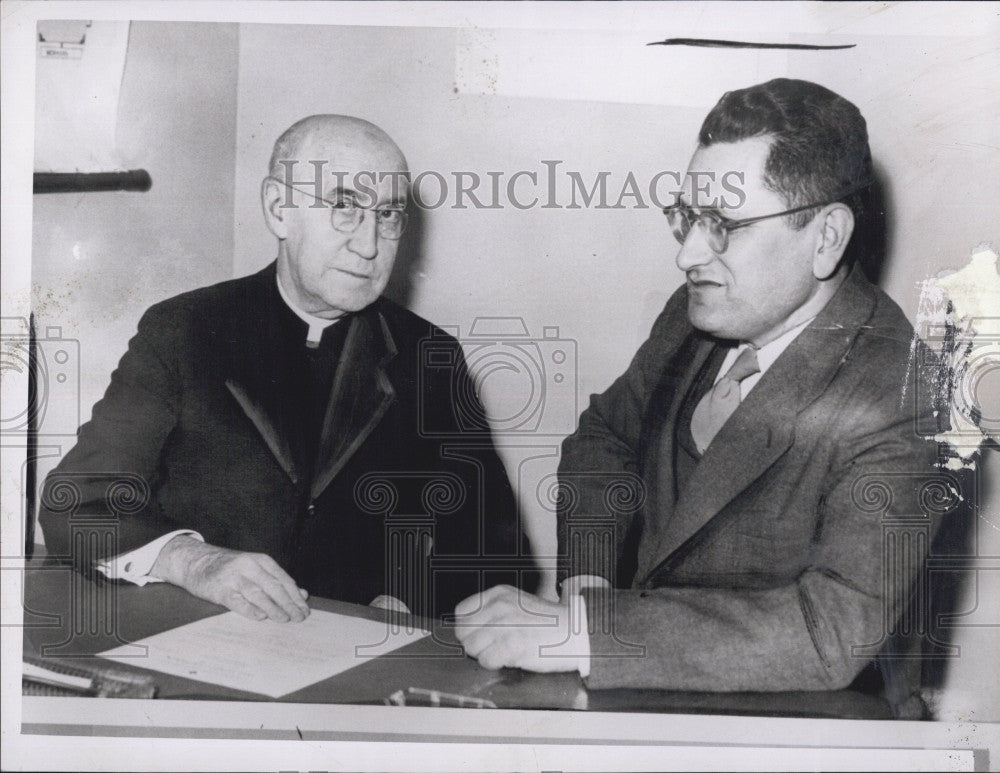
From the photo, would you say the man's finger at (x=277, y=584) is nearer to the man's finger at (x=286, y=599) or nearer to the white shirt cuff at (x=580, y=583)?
the man's finger at (x=286, y=599)

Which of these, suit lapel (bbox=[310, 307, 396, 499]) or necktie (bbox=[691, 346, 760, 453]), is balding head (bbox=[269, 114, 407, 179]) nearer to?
suit lapel (bbox=[310, 307, 396, 499])

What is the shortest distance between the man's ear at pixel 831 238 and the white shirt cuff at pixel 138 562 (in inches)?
64.2

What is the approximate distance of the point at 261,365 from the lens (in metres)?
2.40

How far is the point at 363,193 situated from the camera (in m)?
2.39

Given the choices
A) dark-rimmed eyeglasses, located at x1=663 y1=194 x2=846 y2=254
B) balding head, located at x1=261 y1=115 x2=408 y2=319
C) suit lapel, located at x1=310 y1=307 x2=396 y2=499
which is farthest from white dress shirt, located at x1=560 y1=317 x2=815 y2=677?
balding head, located at x1=261 y1=115 x2=408 y2=319

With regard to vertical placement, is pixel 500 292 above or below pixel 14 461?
above

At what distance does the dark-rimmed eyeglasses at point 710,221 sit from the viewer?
7.42 ft

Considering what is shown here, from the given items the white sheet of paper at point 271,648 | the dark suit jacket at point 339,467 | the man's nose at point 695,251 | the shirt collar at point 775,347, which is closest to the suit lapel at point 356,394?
the dark suit jacket at point 339,467

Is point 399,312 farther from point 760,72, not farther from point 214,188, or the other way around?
point 760,72

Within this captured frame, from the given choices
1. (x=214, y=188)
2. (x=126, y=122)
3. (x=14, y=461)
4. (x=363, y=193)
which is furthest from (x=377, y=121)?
(x=14, y=461)

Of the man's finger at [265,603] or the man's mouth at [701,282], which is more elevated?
the man's mouth at [701,282]

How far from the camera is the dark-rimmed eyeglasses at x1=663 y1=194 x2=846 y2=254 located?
2262 mm

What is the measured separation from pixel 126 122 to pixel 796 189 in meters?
1.66

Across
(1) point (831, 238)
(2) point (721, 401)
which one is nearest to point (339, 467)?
(2) point (721, 401)
